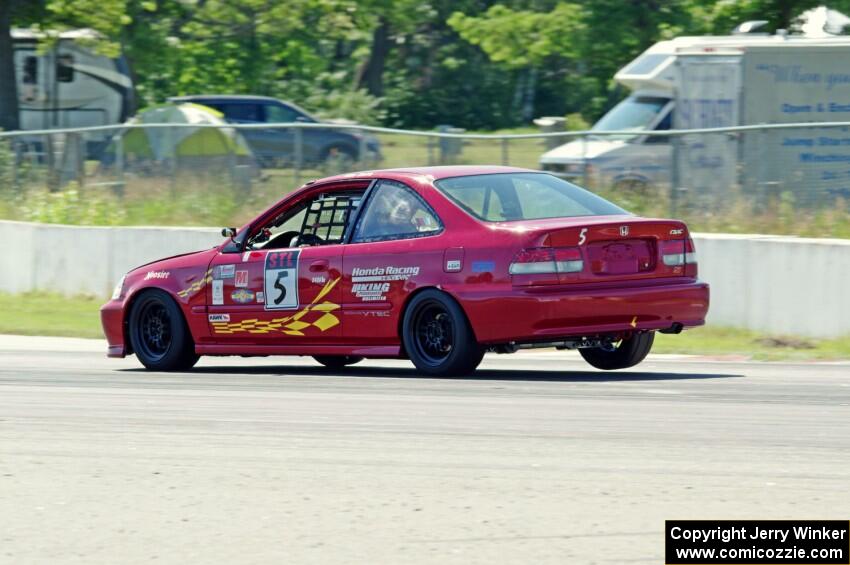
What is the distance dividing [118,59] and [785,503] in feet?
112

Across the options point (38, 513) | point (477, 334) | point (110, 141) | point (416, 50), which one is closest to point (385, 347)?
point (477, 334)

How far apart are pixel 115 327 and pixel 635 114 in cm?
1341

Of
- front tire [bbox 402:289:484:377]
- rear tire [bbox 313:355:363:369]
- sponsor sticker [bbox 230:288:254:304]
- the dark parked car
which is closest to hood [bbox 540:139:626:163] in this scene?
the dark parked car

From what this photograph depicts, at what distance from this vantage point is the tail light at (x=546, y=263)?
10250 mm

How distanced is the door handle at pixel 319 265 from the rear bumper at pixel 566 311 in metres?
1.27

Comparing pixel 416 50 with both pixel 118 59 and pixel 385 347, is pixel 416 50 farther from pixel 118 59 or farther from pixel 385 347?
pixel 385 347

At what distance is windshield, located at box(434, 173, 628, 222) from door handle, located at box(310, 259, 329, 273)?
0.97 m

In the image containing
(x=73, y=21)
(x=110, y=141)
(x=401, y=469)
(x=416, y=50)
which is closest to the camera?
(x=401, y=469)

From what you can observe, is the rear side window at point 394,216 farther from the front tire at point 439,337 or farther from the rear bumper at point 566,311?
the rear bumper at point 566,311

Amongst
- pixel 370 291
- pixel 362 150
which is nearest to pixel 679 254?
pixel 370 291

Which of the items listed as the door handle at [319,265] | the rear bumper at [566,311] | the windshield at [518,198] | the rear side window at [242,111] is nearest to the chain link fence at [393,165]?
the windshield at [518,198]

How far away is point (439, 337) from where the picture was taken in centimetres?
1080

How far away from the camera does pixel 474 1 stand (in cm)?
5234

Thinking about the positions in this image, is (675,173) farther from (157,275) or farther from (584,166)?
(157,275)
